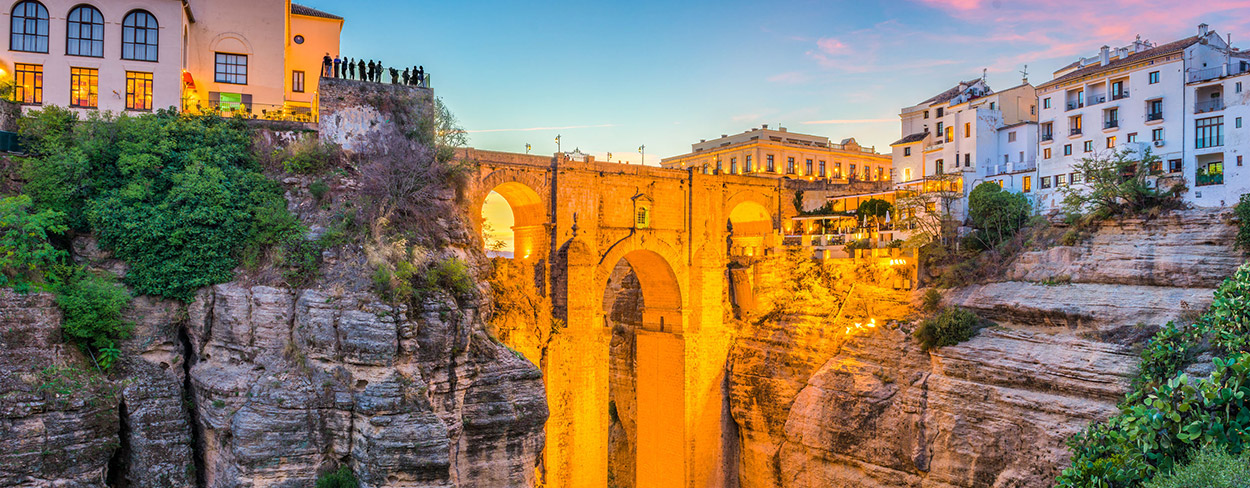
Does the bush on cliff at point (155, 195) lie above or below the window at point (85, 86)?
below

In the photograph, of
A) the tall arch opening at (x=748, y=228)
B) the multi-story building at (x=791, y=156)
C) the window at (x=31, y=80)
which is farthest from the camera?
the multi-story building at (x=791, y=156)

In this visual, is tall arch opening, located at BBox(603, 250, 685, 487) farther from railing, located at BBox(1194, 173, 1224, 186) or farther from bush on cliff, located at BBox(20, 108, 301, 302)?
railing, located at BBox(1194, 173, 1224, 186)

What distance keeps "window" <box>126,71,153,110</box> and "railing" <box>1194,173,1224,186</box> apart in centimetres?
3627

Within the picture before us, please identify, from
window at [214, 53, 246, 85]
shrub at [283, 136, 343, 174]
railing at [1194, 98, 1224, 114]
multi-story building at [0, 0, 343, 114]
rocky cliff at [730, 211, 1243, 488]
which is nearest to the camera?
shrub at [283, 136, 343, 174]

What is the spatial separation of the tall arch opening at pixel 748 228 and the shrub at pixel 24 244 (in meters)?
25.1

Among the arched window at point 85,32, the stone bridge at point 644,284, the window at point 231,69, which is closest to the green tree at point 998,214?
the stone bridge at point 644,284

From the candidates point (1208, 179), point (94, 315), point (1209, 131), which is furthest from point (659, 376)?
point (1209, 131)

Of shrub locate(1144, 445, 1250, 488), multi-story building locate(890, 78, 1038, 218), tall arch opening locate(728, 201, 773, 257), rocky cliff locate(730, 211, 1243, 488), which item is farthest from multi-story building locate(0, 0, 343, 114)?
multi-story building locate(890, 78, 1038, 218)

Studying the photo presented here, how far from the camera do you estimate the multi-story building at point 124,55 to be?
2275 centimetres

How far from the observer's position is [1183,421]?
46.4 feet

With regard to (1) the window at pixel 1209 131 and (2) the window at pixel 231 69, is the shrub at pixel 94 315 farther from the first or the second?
(1) the window at pixel 1209 131

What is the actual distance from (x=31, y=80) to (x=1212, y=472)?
28777 millimetres

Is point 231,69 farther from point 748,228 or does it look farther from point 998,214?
point 998,214

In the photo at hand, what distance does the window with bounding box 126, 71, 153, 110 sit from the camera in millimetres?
23359
